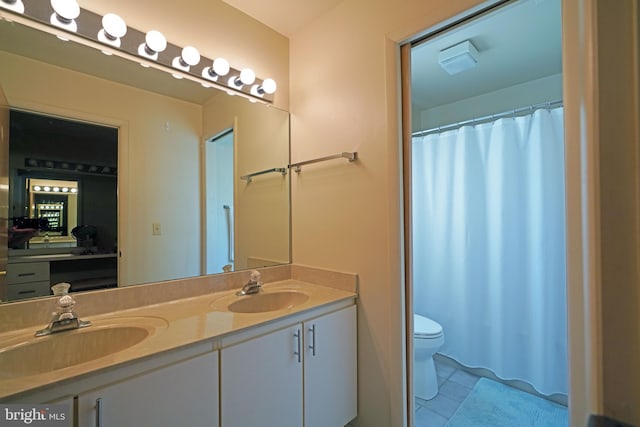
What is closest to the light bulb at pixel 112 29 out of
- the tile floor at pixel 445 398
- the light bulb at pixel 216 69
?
the light bulb at pixel 216 69

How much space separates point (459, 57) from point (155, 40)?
5.75ft

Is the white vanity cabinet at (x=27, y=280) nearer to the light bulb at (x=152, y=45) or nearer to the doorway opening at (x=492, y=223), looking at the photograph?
the light bulb at (x=152, y=45)

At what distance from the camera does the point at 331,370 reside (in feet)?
4.40

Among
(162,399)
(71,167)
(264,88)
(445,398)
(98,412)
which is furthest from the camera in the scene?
(445,398)

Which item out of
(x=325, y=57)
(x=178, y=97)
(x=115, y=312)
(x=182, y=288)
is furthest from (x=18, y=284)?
(x=325, y=57)

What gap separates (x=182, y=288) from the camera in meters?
1.40

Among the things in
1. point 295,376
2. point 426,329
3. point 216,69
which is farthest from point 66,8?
point 426,329

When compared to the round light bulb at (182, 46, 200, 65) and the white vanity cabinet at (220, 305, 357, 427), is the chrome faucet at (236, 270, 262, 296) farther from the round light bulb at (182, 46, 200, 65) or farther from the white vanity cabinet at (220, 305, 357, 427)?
the round light bulb at (182, 46, 200, 65)

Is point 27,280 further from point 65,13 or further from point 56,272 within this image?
point 65,13

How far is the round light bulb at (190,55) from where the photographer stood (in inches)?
55.7

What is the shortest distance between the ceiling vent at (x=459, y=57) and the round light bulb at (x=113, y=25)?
1772 mm

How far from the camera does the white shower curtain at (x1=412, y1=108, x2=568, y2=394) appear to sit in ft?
6.13

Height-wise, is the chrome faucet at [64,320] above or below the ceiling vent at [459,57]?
below

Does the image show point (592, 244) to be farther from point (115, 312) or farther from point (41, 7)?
point (41, 7)
